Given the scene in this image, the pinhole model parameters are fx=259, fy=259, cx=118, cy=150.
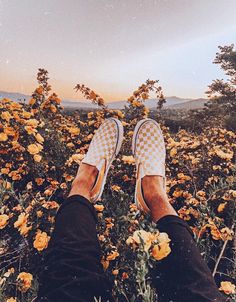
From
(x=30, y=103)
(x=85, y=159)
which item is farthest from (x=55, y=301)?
(x=30, y=103)

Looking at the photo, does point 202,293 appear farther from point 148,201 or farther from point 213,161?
point 213,161

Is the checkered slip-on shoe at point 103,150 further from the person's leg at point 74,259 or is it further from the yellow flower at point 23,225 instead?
the yellow flower at point 23,225

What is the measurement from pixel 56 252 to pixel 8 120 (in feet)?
5.02

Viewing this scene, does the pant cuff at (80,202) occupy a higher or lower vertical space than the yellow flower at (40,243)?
higher

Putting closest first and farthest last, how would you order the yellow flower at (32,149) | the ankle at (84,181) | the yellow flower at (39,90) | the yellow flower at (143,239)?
the yellow flower at (143,239), the ankle at (84,181), the yellow flower at (32,149), the yellow flower at (39,90)

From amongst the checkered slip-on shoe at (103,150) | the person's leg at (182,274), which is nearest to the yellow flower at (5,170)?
the checkered slip-on shoe at (103,150)

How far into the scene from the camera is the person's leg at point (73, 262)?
101 centimetres

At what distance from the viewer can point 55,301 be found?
3.20ft

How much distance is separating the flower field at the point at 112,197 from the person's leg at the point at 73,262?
0.15 meters

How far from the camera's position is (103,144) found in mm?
2490

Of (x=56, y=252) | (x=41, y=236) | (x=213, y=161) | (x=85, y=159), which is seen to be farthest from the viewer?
(x=213, y=161)

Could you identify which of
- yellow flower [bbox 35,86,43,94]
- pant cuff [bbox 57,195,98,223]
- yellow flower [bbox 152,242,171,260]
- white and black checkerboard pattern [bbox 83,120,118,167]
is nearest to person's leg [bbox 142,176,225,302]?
yellow flower [bbox 152,242,171,260]

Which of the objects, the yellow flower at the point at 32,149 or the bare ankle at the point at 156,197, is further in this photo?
the yellow flower at the point at 32,149

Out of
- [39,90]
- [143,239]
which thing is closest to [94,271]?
[143,239]
